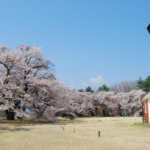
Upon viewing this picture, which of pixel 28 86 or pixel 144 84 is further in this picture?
pixel 144 84

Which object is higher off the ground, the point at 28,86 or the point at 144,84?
the point at 144,84

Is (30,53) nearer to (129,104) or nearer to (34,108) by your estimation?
(34,108)

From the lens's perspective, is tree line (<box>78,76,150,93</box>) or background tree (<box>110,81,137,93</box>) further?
background tree (<box>110,81,137,93</box>)

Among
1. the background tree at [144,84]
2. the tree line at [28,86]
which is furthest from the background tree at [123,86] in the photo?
the tree line at [28,86]

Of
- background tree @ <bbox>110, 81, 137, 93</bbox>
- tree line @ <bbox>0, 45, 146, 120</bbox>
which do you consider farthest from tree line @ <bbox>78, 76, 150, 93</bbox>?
tree line @ <bbox>0, 45, 146, 120</bbox>

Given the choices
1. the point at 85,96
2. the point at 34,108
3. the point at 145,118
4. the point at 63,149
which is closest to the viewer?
the point at 63,149

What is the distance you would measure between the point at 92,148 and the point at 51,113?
19150mm

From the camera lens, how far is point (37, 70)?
109 feet

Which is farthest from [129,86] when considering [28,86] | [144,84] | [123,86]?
[28,86]

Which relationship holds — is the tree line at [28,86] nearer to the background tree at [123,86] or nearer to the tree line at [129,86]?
the tree line at [129,86]

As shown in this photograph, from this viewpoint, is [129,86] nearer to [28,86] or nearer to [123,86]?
[123,86]

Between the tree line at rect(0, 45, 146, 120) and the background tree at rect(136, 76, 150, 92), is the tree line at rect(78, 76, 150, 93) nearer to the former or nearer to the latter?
the background tree at rect(136, 76, 150, 92)

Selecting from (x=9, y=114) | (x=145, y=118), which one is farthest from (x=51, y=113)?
(x=145, y=118)

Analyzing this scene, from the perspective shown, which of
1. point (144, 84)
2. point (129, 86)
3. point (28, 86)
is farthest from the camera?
point (129, 86)
